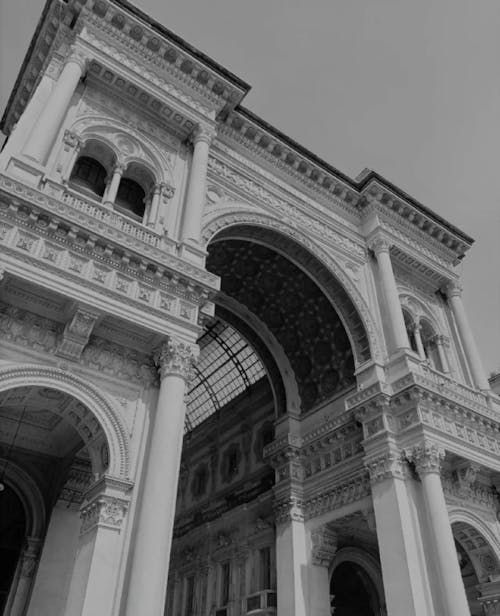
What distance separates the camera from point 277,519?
19.7 meters

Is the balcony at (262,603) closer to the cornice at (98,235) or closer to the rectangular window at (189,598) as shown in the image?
the rectangular window at (189,598)

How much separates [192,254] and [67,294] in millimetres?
4002

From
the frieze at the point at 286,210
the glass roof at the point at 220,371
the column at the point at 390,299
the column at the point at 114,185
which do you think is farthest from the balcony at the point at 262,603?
the column at the point at 114,185

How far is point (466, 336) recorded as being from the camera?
2286 cm

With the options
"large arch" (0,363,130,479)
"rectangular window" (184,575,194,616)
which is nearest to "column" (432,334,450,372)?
"rectangular window" (184,575,194,616)

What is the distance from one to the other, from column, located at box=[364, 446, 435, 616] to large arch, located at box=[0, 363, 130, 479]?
8.51 m

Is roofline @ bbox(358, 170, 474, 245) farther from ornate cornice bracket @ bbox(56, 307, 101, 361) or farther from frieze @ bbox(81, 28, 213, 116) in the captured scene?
ornate cornice bracket @ bbox(56, 307, 101, 361)

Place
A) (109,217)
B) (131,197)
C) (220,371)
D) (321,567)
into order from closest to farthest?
(109,217)
(131,197)
(321,567)
(220,371)

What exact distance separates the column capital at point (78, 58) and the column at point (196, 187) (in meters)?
3.87

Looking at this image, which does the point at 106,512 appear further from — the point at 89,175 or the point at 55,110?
the point at 55,110

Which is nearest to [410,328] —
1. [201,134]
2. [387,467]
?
[387,467]

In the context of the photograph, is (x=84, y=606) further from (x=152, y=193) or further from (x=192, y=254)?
(x=152, y=193)

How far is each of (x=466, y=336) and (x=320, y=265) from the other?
7.36 m

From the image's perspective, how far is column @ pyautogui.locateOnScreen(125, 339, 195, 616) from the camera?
969 cm
